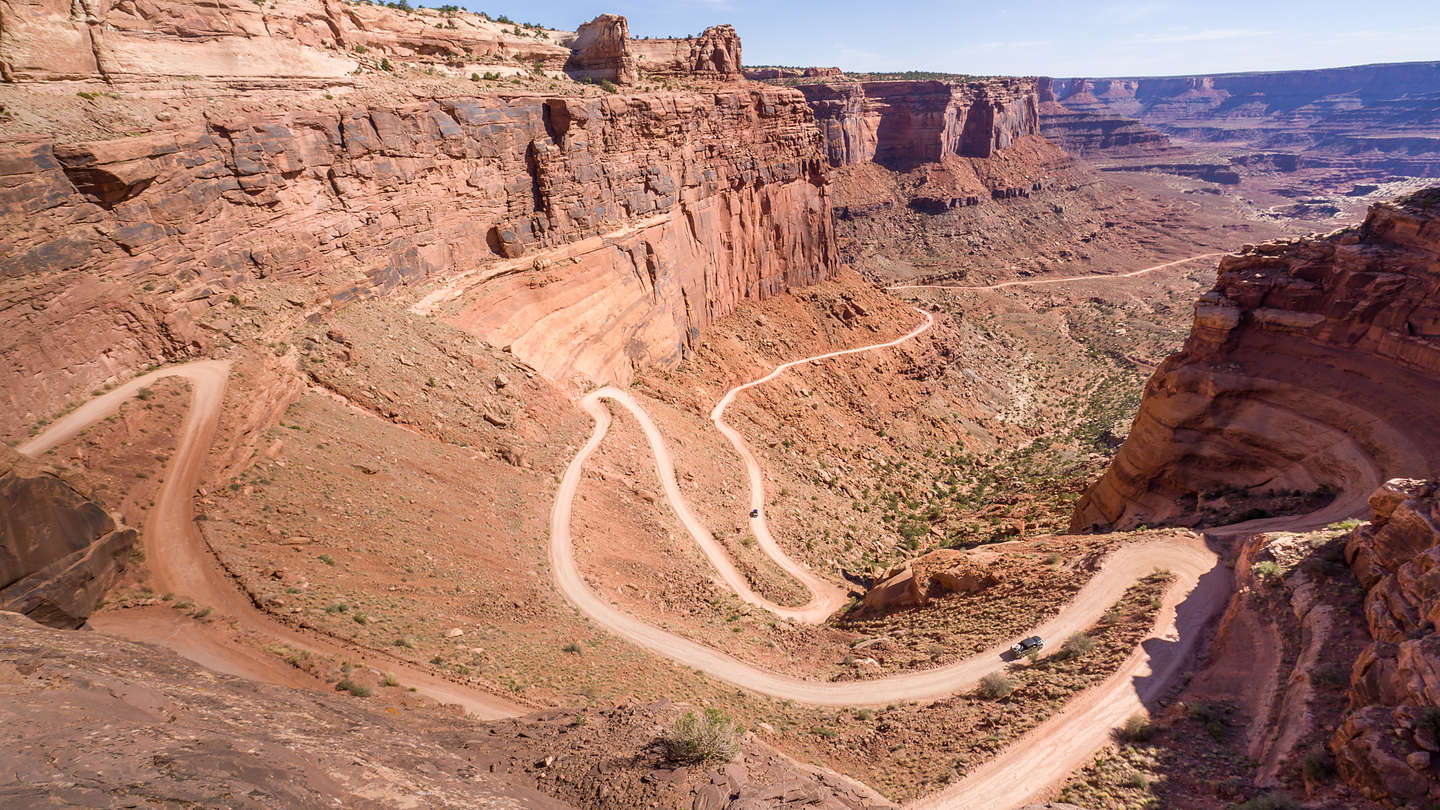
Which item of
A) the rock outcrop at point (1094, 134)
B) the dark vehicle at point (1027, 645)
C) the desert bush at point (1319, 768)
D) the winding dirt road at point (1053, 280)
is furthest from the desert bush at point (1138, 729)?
the rock outcrop at point (1094, 134)

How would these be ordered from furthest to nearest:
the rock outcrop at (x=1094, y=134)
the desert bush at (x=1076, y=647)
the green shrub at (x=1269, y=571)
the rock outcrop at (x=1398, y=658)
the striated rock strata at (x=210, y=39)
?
the rock outcrop at (x=1094, y=134) < the striated rock strata at (x=210, y=39) < the desert bush at (x=1076, y=647) < the green shrub at (x=1269, y=571) < the rock outcrop at (x=1398, y=658)

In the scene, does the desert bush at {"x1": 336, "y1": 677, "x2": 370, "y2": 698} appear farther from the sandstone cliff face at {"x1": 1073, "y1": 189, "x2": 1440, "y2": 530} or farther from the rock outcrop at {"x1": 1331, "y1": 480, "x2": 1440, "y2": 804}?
the sandstone cliff face at {"x1": 1073, "y1": 189, "x2": 1440, "y2": 530}

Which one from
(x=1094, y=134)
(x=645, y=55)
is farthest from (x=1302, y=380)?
(x=1094, y=134)

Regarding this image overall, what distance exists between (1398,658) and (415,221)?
37208 mm

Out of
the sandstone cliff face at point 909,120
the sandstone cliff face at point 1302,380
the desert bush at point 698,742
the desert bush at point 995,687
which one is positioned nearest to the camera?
the desert bush at point 698,742

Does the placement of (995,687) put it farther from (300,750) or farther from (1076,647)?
(300,750)

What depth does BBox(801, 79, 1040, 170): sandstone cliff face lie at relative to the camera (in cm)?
11306

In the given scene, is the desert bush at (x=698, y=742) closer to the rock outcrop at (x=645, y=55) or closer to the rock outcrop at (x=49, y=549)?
the rock outcrop at (x=49, y=549)

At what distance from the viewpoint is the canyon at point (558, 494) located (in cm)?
1339

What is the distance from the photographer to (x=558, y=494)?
3055 cm

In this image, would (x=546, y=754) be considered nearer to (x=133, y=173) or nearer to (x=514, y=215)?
(x=133, y=173)

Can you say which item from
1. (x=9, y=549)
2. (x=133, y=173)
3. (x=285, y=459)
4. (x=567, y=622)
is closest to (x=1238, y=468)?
(x=567, y=622)

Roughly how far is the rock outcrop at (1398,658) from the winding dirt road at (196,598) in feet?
55.4

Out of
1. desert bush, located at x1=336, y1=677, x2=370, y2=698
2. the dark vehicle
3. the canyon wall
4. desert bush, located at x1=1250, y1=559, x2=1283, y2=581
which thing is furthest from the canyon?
the dark vehicle
